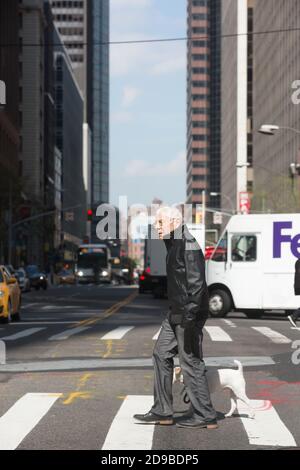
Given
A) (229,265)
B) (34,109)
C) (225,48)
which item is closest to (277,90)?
(34,109)

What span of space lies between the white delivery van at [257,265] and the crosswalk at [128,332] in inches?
112

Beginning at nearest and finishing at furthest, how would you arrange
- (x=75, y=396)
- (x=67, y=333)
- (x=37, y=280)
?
(x=75, y=396), (x=67, y=333), (x=37, y=280)

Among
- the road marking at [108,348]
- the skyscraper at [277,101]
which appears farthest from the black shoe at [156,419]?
the skyscraper at [277,101]

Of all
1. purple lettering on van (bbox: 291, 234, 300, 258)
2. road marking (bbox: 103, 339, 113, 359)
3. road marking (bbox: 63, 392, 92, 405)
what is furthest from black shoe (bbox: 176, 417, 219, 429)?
purple lettering on van (bbox: 291, 234, 300, 258)

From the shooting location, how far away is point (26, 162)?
134 m

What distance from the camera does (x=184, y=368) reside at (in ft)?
29.1

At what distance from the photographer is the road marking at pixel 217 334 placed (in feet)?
63.8

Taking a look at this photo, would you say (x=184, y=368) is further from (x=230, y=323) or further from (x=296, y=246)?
(x=296, y=246)

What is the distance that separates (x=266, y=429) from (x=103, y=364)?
5.80 m

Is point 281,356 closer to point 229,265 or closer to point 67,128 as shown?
point 229,265

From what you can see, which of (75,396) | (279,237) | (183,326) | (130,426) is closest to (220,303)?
(279,237)

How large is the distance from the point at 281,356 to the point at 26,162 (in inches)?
4749

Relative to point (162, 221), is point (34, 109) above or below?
above
